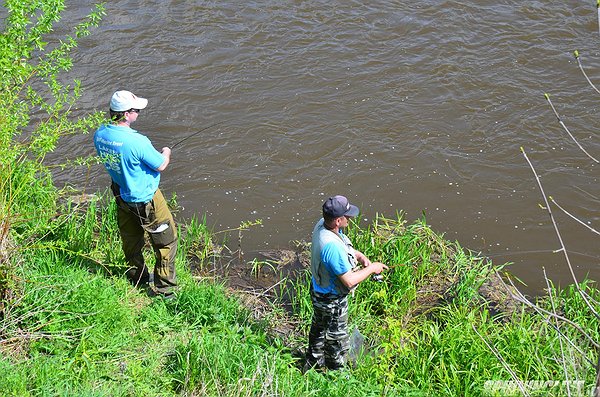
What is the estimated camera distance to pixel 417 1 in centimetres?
1198

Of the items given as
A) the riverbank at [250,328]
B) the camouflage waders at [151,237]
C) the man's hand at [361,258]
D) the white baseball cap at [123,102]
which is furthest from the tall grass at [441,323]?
the white baseball cap at [123,102]

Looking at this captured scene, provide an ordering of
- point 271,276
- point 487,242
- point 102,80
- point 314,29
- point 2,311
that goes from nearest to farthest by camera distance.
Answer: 1. point 2,311
2. point 271,276
3. point 487,242
4. point 102,80
5. point 314,29

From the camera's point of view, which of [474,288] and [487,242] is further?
[487,242]

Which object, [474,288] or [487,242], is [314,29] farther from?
[474,288]

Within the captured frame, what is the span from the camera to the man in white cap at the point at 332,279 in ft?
18.0

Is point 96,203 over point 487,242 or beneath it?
over

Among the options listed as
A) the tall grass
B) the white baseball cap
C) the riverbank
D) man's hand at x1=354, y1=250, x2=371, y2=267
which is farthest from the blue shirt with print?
the white baseball cap

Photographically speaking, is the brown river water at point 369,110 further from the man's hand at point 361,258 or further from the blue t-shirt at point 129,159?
the man's hand at point 361,258

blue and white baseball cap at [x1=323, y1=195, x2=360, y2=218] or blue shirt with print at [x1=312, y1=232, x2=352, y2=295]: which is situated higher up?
blue and white baseball cap at [x1=323, y1=195, x2=360, y2=218]

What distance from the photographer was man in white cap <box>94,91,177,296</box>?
599 cm

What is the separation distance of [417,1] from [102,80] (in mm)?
5057

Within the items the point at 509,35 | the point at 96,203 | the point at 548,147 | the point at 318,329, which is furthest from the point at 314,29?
the point at 318,329

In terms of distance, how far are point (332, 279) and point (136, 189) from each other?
5.91 feet

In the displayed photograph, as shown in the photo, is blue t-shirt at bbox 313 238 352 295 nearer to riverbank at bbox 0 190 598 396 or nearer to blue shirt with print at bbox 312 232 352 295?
blue shirt with print at bbox 312 232 352 295
